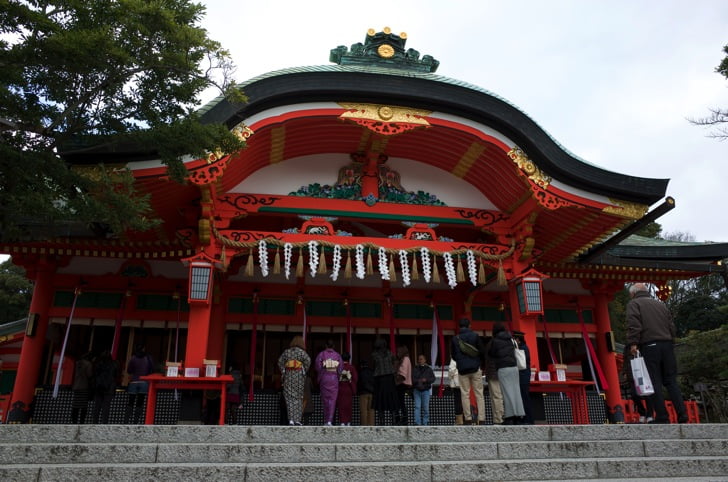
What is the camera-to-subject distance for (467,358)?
7.11m

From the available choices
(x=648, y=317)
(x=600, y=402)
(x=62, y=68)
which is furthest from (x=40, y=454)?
(x=600, y=402)

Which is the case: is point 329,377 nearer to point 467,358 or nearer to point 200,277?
point 467,358

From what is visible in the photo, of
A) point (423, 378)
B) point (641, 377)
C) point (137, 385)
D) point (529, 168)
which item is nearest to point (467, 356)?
point (423, 378)

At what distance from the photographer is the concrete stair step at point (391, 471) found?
3551 mm

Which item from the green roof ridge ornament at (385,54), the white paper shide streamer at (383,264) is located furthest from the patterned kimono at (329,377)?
the green roof ridge ornament at (385,54)

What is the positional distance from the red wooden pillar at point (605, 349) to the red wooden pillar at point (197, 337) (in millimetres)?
8659

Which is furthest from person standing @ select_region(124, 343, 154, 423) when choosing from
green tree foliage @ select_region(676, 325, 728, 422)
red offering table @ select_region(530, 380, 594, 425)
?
green tree foliage @ select_region(676, 325, 728, 422)

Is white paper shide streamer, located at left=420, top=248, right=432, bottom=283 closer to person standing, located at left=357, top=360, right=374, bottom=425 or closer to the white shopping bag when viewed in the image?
person standing, located at left=357, top=360, right=374, bottom=425

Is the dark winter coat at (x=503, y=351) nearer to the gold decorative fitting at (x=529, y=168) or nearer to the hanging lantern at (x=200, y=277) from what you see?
the gold decorative fitting at (x=529, y=168)

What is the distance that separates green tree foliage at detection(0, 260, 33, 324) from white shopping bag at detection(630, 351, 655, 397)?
25747 mm

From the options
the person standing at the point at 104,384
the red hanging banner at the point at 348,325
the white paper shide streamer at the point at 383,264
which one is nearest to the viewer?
the person standing at the point at 104,384

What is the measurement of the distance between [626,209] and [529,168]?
6.25ft

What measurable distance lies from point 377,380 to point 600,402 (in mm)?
5187

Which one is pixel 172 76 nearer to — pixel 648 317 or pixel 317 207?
pixel 317 207
